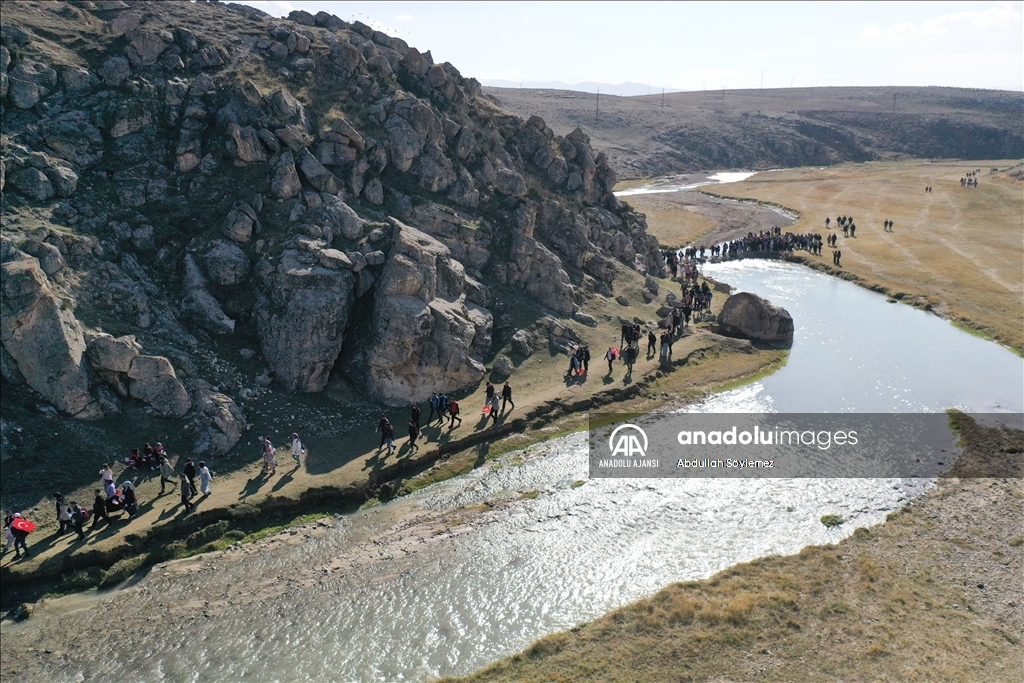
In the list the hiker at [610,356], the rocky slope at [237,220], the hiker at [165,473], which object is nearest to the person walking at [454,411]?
the rocky slope at [237,220]

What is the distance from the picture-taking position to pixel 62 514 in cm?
2839

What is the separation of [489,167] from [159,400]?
32364mm

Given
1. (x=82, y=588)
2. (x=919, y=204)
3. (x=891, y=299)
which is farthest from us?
(x=919, y=204)

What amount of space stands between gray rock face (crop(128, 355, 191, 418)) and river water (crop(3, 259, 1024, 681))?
9111 mm

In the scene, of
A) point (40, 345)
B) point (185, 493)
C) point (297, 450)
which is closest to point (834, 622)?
point (297, 450)

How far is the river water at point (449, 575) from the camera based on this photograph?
24.2 m

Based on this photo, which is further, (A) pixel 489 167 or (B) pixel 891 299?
(B) pixel 891 299

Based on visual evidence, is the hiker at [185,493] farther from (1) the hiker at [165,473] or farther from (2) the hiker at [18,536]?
(2) the hiker at [18,536]

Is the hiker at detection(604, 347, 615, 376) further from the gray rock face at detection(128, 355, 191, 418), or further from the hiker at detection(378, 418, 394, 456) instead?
the gray rock face at detection(128, 355, 191, 418)

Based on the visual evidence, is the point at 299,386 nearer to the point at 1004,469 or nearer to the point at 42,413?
the point at 42,413

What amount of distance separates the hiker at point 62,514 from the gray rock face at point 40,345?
5.35m

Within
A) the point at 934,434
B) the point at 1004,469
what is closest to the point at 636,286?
the point at 934,434

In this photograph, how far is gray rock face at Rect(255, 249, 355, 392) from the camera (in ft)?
126

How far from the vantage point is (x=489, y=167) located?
56500 millimetres
